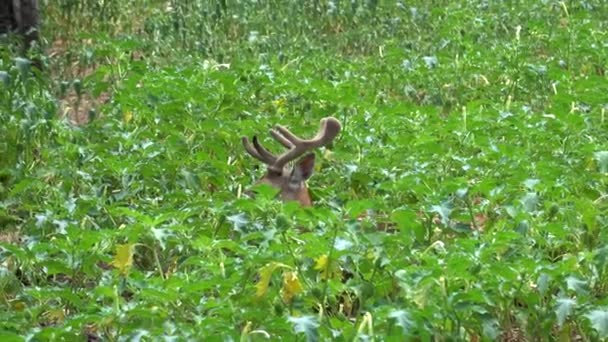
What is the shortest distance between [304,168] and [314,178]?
18.6 inches

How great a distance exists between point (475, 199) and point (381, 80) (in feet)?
10.7

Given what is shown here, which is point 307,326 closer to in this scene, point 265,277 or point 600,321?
point 265,277

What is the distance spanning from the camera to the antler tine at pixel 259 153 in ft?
25.1

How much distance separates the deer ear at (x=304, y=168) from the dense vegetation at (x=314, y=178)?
0.21 meters

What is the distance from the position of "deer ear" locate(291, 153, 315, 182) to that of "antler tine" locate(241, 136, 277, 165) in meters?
0.14

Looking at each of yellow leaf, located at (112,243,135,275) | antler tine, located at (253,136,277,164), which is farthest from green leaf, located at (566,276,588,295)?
antler tine, located at (253,136,277,164)

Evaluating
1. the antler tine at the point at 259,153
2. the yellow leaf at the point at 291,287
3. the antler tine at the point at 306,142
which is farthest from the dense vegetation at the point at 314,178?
the antler tine at the point at 306,142

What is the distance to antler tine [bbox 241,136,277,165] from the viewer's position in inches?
301

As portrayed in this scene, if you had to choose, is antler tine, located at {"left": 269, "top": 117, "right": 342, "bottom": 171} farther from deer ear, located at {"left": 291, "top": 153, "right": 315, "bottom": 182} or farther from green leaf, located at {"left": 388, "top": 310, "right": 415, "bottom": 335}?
green leaf, located at {"left": 388, "top": 310, "right": 415, "bottom": 335}

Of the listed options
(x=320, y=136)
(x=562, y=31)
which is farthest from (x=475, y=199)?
(x=562, y=31)

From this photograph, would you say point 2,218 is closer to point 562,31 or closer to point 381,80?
point 381,80

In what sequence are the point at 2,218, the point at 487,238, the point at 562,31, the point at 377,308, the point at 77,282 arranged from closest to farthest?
1. the point at 377,308
2. the point at 487,238
3. the point at 77,282
4. the point at 2,218
5. the point at 562,31

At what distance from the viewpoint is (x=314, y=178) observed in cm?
802

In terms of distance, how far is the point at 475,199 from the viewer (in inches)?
300
